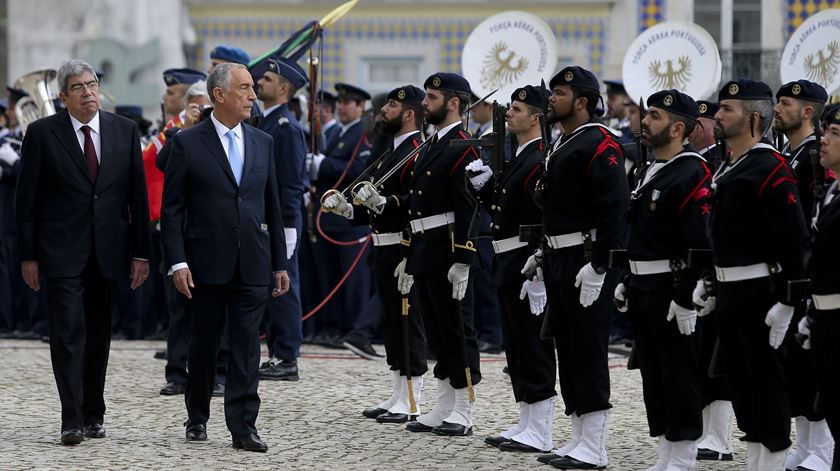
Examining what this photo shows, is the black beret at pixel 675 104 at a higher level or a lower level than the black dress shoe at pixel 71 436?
higher

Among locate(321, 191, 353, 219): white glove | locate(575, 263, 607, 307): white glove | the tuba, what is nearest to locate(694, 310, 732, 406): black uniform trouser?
locate(575, 263, 607, 307): white glove

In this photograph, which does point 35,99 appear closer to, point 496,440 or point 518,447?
point 496,440

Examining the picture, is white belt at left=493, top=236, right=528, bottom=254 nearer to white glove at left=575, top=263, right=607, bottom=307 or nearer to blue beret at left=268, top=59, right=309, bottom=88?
white glove at left=575, top=263, right=607, bottom=307

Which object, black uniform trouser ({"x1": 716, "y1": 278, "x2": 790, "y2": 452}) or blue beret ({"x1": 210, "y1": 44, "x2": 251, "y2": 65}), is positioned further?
blue beret ({"x1": 210, "y1": 44, "x2": 251, "y2": 65})

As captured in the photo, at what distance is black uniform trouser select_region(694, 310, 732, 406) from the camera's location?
7.64 metres

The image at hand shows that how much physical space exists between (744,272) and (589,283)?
959 mm

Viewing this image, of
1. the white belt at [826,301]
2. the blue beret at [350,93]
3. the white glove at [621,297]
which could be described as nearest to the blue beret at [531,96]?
the white glove at [621,297]

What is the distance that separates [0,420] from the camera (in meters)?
8.91

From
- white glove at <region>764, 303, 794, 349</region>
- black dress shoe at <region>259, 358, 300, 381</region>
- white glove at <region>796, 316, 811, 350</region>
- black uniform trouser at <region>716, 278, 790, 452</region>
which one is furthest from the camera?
black dress shoe at <region>259, 358, 300, 381</region>

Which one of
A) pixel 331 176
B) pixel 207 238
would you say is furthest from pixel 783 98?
pixel 331 176

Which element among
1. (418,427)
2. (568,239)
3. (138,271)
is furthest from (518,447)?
(138,271)

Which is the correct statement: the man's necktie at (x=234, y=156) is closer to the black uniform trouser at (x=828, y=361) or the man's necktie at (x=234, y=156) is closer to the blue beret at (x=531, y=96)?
the blue beret at (x=531, y=96)

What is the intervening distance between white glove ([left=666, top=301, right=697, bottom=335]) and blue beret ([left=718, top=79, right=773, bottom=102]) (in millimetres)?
995

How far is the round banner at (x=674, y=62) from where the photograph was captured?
1191 centimetres
